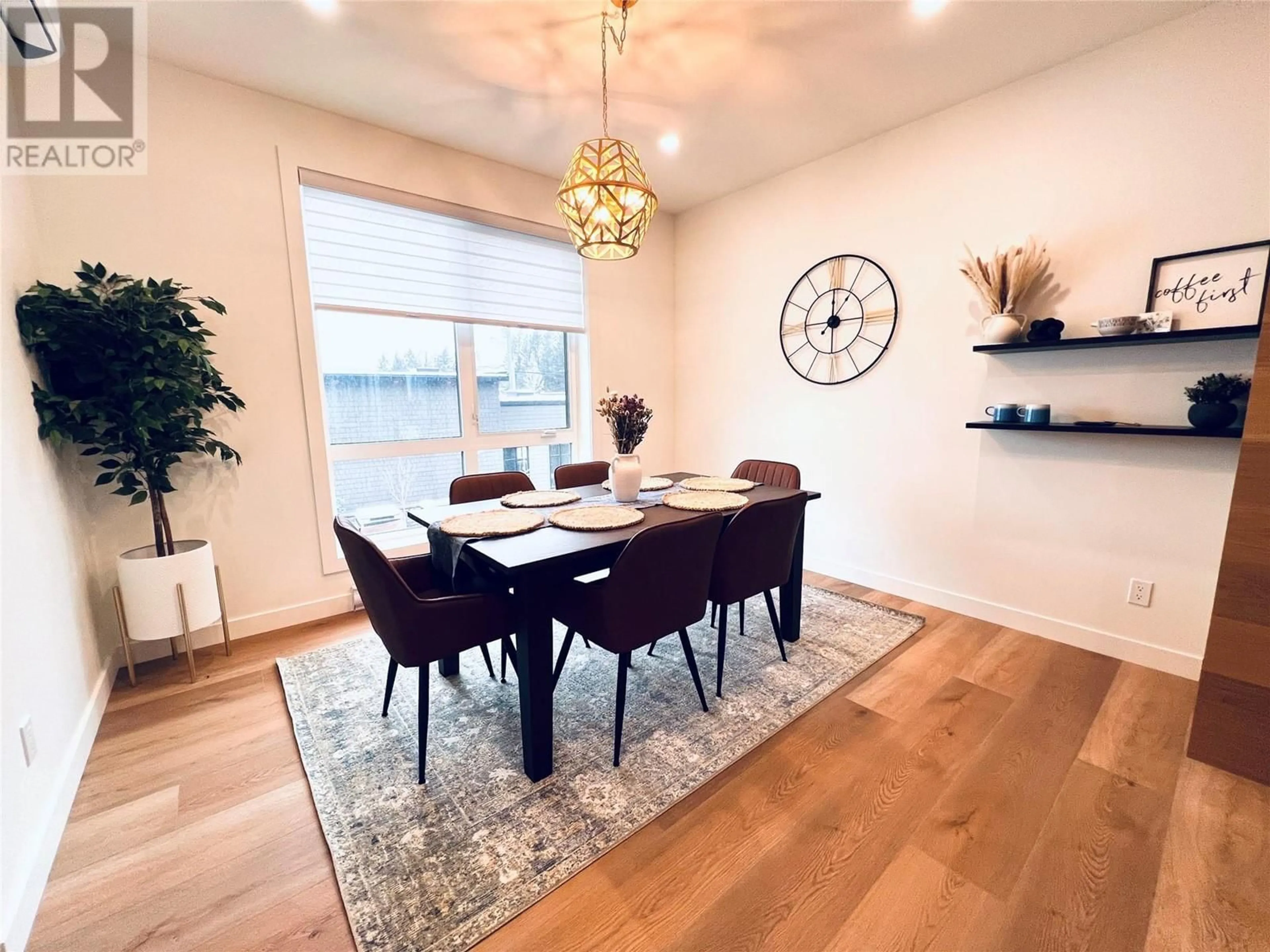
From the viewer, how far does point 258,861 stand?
1.39m

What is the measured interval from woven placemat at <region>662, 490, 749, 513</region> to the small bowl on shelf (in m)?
1.69

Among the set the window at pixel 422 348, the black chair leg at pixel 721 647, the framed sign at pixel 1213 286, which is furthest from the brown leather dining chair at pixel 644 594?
the framed sign at pixel 1213 286

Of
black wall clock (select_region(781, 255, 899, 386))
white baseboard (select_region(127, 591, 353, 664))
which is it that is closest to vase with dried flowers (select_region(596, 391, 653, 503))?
black wall clock (select_region(781, 255, 899, 386))

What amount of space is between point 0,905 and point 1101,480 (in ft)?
12.9

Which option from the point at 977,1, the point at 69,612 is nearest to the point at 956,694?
the point at 977,1

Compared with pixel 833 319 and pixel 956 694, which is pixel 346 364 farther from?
A: pixel 956 694

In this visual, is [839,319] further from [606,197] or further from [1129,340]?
[606,197]

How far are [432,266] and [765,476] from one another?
2.39 metres

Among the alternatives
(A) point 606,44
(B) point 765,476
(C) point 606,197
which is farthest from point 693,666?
(A) point 606,44

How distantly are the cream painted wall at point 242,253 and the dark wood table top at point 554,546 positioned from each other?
110cm

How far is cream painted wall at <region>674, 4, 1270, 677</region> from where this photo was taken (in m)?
2.02

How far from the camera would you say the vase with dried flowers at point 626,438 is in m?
2.19

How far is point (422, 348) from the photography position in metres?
3.16

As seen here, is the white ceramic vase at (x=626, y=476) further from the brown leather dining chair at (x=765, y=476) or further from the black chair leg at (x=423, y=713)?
the black chair leg at (x=423, y=713)
